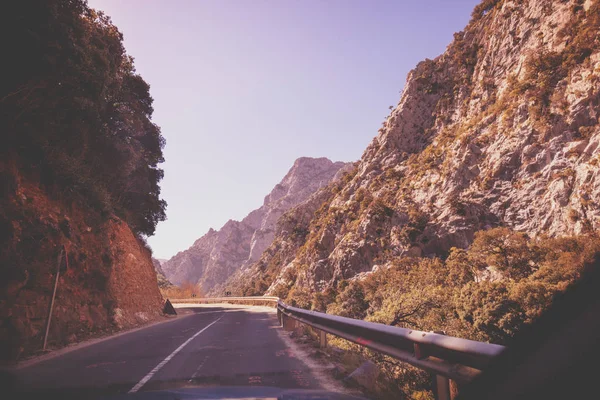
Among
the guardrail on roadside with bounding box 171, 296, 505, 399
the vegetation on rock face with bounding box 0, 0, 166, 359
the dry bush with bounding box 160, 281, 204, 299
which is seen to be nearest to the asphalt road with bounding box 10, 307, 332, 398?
the guardrail on roadside with bounding box 171, 296, 505, 399

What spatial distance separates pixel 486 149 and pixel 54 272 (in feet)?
126

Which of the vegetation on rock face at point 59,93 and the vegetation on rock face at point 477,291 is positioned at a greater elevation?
the vegetation on rock face at point 59,93

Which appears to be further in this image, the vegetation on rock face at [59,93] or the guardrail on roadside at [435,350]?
the vegetation on rock face at [59,93]

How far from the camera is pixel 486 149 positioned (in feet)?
116

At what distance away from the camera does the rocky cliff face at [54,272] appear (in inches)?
360

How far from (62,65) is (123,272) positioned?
1158 centimetres

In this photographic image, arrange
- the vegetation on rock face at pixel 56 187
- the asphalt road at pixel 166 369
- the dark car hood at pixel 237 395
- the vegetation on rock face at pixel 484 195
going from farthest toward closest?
the vegetation on rock face at pixel 484 195, the vegetation on rock face at pixel 56 187, the asphalt road at pixel 166 369, the dark car hood at pixel 237 395

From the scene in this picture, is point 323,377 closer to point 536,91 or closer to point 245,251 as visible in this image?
point 536,91

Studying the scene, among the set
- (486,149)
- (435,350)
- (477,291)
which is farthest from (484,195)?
(435,350)

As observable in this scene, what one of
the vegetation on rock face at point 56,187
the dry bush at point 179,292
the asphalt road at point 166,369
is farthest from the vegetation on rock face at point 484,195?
the dry bush at point 179,292

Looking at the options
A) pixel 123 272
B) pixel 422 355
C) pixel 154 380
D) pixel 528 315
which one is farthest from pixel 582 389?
pixel 123 272

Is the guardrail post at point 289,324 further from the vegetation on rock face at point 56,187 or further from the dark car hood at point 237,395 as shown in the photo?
the dark car hood at point 237,395

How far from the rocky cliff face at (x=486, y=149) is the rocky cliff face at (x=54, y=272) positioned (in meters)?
29.2

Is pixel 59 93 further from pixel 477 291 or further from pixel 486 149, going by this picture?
pixel 486 149
